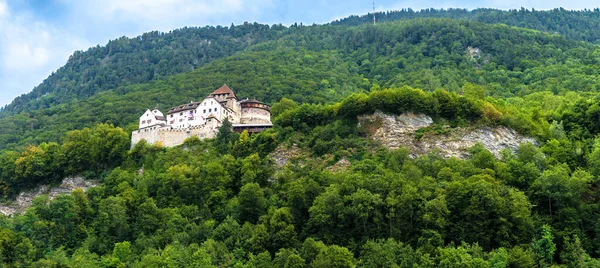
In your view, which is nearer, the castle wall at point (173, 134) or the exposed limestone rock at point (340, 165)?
the exposed limestone rock at point (340, 165)

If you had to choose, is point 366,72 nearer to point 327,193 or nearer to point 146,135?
point 146,135

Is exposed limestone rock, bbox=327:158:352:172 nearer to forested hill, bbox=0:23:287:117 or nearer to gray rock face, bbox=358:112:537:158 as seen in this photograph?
gray rock face, bbox=358:112:537:158

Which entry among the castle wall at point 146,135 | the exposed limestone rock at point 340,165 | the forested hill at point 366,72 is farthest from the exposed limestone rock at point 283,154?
the forested hill at point 366,72

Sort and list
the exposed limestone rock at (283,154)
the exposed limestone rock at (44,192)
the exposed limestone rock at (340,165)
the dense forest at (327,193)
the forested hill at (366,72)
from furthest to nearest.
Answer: the forested hill at (366,72)
the exposed limestone rock at (44,192)
the exposed limestone rock at (283,154)
the exposed limestone rock at (340,165)
the dense forest at (327,193)

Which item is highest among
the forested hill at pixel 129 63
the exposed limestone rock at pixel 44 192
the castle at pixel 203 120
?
the forested hill at pixel 129 63

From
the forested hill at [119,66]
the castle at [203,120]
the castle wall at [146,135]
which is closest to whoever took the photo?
the castle at [203,120]

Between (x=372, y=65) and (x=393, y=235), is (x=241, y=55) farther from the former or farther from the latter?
(x=393, y=235)

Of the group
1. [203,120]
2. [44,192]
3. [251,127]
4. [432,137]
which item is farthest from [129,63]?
[432,137]

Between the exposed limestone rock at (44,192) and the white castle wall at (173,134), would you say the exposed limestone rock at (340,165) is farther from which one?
the exposed limestone rock at (44,192)
